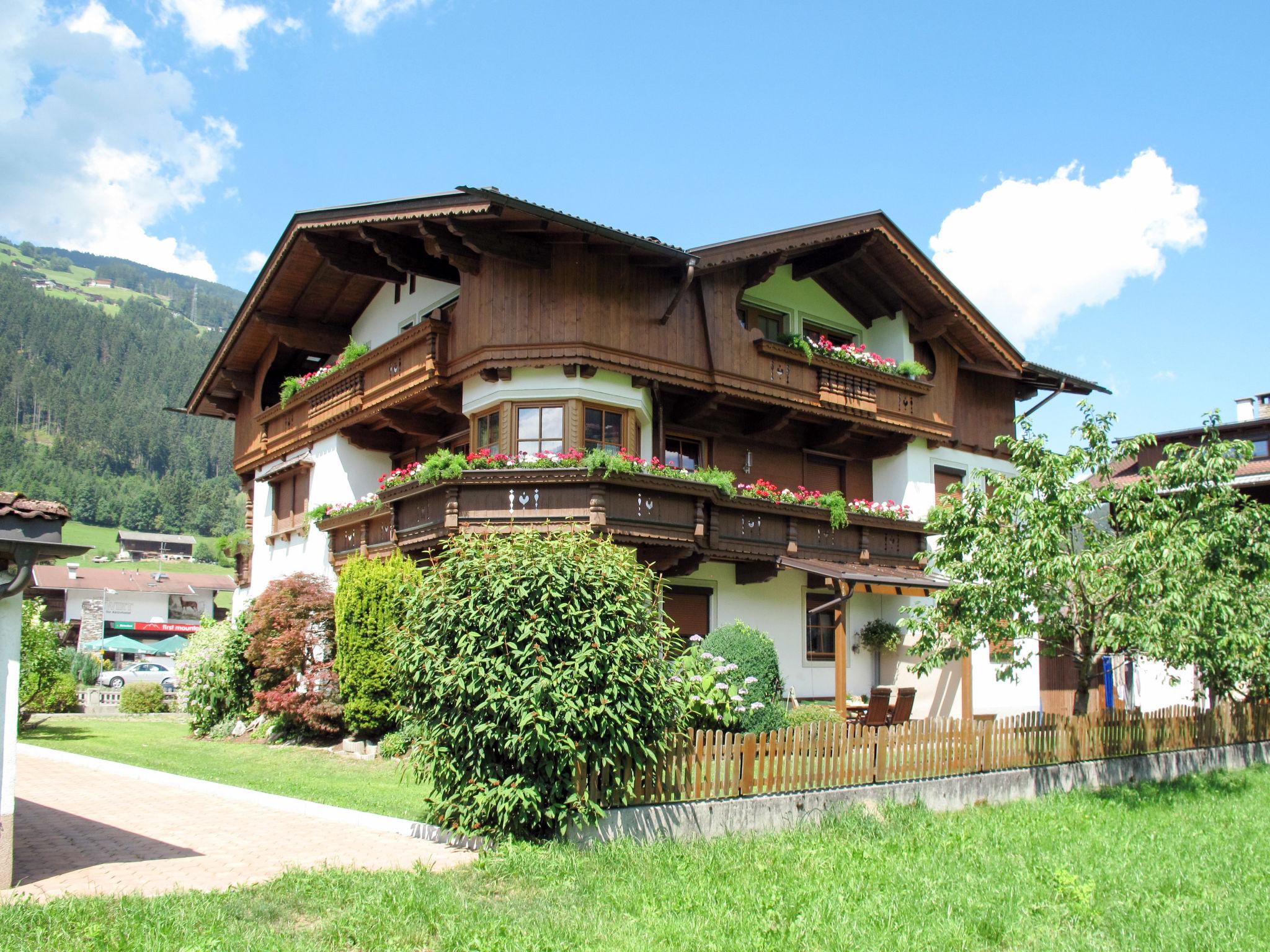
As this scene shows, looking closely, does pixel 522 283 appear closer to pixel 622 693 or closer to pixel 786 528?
pixel 786 528

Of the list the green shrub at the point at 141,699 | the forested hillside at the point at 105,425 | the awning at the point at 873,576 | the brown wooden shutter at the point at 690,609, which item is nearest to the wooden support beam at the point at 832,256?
the awning at the point at 873,576

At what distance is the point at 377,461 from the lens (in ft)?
78.9

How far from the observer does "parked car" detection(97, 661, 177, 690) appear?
46.0m

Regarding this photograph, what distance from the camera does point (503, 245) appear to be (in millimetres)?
17875

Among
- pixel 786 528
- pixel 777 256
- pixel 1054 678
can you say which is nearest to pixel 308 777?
pixel 786 528

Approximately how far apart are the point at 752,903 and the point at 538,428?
11949mm

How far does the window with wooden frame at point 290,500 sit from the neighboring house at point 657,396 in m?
0.08

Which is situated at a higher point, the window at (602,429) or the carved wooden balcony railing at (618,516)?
the window at (602,429)

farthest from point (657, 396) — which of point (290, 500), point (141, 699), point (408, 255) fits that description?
point (141, 699)

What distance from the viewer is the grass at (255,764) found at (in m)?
12.3

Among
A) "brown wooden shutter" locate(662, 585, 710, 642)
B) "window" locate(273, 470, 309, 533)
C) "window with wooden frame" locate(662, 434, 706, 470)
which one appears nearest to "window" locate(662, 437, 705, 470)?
"window with wooden frame" locate(662, 434, 706, 470)

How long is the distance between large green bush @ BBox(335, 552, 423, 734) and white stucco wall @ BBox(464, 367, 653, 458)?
10.6 feet

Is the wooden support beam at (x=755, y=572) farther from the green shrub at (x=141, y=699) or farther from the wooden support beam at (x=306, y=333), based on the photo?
the green shrub at (x=141, y=699)

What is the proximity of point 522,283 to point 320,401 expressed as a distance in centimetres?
769
